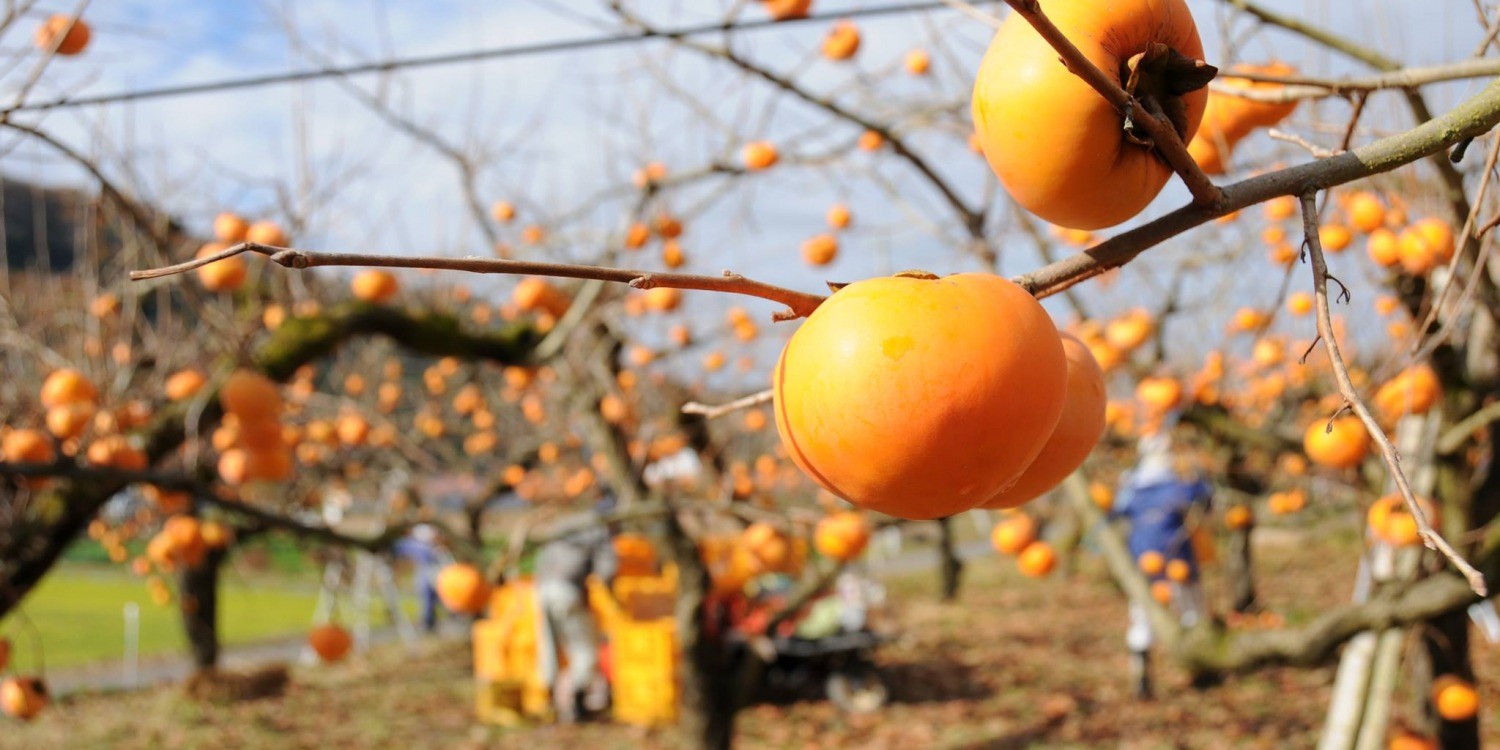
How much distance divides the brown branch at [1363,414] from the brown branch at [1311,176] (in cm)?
5

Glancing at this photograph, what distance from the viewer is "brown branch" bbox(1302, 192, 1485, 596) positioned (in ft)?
2.38

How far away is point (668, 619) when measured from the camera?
8.02m

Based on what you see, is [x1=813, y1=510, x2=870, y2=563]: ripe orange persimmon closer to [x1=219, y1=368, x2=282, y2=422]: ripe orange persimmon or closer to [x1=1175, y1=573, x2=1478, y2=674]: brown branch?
[x1=1175, y1=573, x2=1478, y2=674]: brown branch

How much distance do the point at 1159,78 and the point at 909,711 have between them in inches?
302

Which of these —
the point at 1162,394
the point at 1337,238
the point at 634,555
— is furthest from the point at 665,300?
the point at 1337,238

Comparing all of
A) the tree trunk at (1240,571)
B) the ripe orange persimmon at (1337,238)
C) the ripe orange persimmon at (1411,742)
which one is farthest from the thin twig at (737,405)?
the tree trunk at (1240,571)

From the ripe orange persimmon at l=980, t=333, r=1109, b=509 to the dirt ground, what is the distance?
211 inches

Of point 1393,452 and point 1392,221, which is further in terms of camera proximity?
point 1392,221

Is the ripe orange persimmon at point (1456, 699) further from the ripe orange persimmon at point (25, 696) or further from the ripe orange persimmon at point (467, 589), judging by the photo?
the ripe orange persimmon at point (25, 696)

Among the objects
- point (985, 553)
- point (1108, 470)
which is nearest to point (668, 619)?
point (1108, 470)

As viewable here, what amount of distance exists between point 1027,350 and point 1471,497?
11.2 feet

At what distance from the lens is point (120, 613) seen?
572 inches

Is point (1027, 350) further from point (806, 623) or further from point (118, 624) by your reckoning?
point (118, 624)

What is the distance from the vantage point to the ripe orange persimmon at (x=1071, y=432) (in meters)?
1.00
